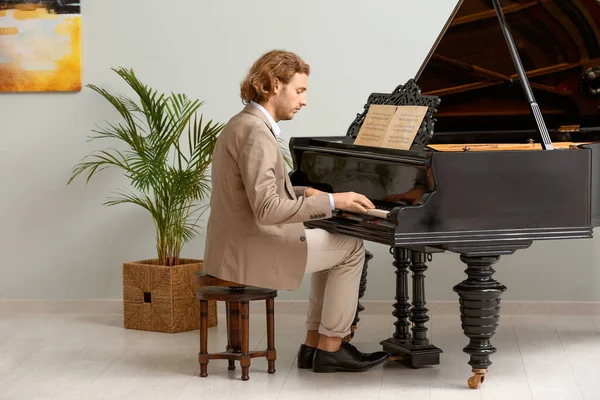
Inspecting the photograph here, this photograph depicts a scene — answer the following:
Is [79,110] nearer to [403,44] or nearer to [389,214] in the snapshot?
[403,44]

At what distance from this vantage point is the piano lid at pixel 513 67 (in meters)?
4.66

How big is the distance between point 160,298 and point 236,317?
44.5 inches

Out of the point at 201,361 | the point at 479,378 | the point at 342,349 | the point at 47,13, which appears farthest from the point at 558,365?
the point at 47,13

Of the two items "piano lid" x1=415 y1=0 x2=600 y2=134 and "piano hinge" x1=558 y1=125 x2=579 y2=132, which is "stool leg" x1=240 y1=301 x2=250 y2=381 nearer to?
"piano lid" x1=415 y1=0 x2=600 y2=134

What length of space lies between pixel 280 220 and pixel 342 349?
0.74m

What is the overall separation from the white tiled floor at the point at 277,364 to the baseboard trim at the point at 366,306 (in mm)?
34

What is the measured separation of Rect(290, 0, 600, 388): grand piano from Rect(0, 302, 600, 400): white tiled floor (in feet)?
0.86

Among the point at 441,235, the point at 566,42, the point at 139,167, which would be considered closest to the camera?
the point at 441,235

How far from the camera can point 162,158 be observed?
5414mm

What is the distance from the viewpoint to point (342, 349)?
14.3ft

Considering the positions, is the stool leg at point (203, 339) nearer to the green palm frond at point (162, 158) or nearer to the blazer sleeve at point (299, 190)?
the blazer sleeve at point (299, 190)

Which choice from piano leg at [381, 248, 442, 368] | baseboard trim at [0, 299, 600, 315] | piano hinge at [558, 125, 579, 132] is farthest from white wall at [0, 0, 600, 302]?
piano leg at [381, 248, 442, 368]

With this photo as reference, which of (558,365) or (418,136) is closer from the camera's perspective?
(418,136)

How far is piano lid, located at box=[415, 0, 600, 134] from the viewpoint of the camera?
4.66 m
